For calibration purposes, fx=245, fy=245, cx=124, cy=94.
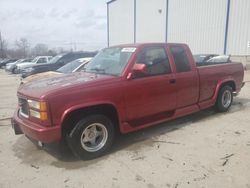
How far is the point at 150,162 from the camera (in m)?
3.82

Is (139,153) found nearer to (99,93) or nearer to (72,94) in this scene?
(99,93)

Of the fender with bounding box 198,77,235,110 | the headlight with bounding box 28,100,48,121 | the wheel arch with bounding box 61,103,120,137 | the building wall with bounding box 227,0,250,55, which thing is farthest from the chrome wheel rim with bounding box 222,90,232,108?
the building wall with bounding box 227,0,250,55

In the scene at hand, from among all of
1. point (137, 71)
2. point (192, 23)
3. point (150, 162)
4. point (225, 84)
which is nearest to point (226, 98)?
point (225, 84)

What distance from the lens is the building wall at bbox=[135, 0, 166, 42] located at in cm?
2873

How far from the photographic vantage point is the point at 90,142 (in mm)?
4109

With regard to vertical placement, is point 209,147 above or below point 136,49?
below

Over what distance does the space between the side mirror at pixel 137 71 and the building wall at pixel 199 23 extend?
64.5 ft

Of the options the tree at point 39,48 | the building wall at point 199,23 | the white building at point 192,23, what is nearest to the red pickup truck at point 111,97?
the white building at point 192,23

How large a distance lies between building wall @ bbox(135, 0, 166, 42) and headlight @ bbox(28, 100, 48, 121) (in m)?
26.6

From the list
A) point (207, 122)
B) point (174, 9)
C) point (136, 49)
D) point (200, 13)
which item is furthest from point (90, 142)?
point (174, 9)

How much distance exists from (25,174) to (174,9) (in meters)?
26.2

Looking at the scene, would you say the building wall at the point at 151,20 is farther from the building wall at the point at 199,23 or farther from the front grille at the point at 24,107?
the front grille at the point at 24,107

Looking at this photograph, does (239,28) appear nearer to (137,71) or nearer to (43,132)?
(137,71)

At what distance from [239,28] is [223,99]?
53.5 feet
